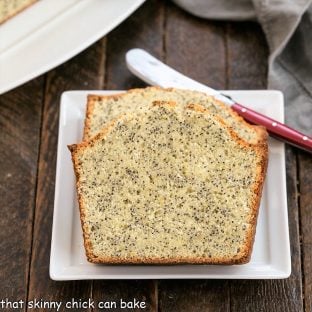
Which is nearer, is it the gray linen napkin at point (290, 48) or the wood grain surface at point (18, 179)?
the wood grain surface at point (18, 179)

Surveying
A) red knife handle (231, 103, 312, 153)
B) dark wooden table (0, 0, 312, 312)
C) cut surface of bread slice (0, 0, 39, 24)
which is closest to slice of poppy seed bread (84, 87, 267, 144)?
red knife handle (231, 103, 312, 153)

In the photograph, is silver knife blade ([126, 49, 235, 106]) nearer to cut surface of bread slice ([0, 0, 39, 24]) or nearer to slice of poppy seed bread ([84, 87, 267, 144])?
slice of poppy seed bread ([84, 87, 267, 144])

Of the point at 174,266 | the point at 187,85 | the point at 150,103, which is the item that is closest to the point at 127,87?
the point at 187,85

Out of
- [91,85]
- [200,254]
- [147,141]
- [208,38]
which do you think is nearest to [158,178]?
[147,141]

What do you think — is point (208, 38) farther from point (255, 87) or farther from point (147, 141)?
point (147, 141)

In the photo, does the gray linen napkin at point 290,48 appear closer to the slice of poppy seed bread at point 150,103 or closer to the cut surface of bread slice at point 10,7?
the slice of poppy seed bread at point 150,103

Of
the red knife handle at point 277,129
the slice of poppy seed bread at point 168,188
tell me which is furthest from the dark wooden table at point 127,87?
the slice of poppy seed bread at point 168,188
